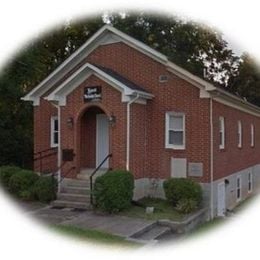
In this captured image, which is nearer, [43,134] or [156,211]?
[156,211]

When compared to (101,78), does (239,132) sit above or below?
below

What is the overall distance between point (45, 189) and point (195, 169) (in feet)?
16.8

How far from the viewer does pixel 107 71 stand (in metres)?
15.9

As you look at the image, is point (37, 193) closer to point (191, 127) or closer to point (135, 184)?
point (135, 184)

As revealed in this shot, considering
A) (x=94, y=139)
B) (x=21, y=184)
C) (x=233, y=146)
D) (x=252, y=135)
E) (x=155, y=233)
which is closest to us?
(x=155, y=233)

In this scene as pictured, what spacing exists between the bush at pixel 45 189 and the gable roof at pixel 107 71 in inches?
166

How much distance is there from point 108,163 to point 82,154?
4.94 ft

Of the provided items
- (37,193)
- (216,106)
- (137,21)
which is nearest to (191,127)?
(216,106)

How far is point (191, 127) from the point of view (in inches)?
616

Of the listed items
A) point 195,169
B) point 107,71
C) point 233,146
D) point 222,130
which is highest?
point 107,71

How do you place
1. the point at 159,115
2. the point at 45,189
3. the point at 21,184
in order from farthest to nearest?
the point at 159,115
the point at 21,184
the point at 45,189

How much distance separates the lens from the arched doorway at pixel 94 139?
16688mm

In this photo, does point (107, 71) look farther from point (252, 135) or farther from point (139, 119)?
point (252, 135)

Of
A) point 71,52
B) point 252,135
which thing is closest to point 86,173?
point 252,135
